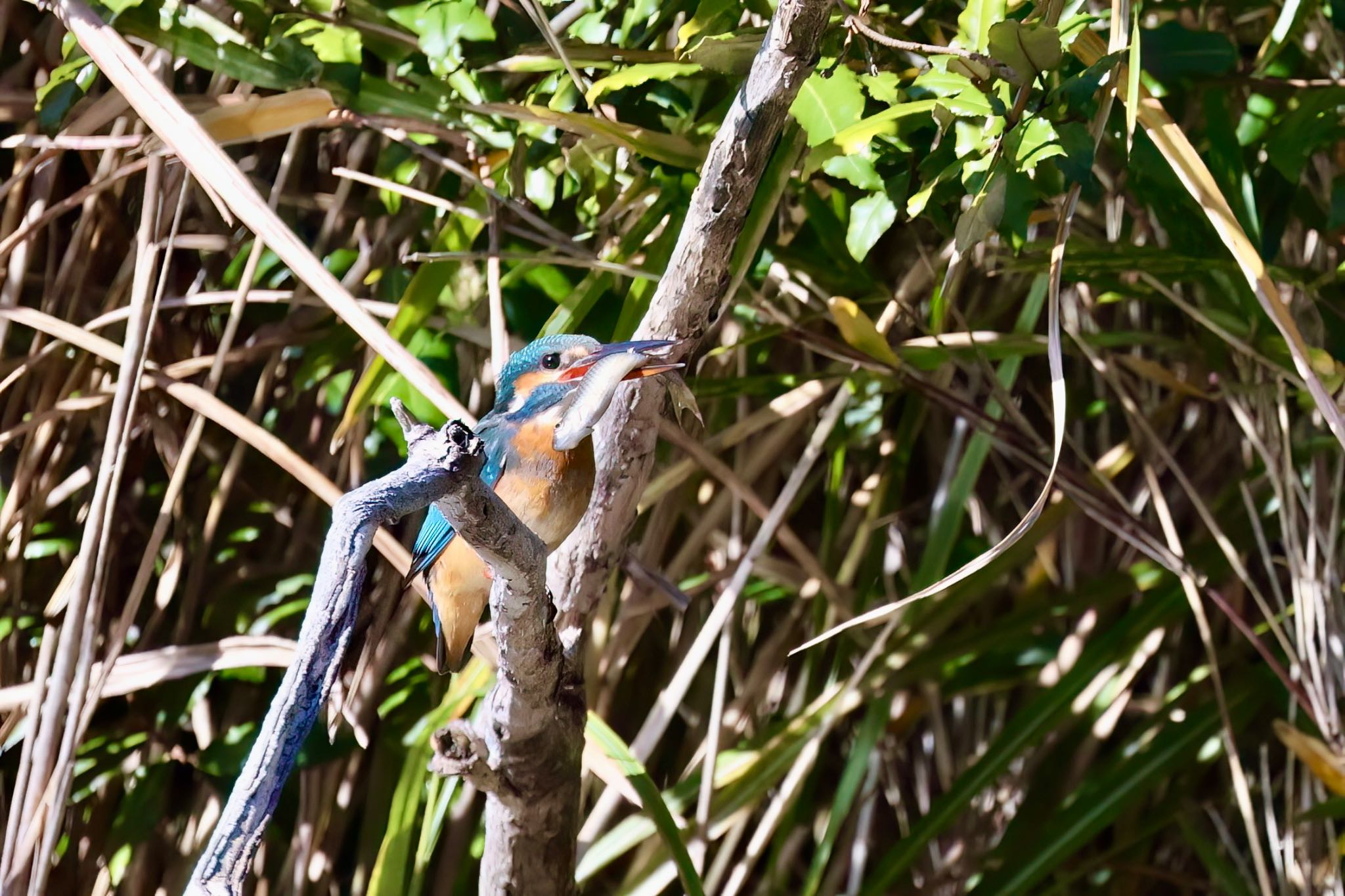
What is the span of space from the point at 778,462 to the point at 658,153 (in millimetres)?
679

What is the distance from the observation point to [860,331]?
3.93ft

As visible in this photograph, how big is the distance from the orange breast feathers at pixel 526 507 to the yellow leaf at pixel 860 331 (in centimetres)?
29

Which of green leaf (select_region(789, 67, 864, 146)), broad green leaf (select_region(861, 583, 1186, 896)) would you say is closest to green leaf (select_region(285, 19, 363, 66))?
green leaf (select_region(789, 67, 864, 146))

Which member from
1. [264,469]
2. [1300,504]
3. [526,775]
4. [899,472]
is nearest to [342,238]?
[264,469]

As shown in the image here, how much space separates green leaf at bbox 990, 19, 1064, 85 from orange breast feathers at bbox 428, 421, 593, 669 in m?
0.44

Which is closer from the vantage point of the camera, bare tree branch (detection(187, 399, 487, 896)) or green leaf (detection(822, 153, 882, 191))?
bare tree branch (detection(187, 399, 487, 896))

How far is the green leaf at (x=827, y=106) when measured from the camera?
3.08ft

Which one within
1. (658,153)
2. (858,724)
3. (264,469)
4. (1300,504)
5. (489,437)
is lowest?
(858,724)

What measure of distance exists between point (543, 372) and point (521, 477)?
130 mm

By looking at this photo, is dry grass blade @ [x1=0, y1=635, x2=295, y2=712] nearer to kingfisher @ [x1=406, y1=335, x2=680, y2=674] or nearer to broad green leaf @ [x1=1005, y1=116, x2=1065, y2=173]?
kingfisher @ [x1=406, y1=335, x2=680, y2=674]

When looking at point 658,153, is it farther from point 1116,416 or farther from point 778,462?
point 1116,416

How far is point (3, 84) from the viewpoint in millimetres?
1557

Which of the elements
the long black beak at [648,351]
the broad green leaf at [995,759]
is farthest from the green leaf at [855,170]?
the broad green leaf at [995,759]

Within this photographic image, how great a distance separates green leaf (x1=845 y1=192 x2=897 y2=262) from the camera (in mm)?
937
